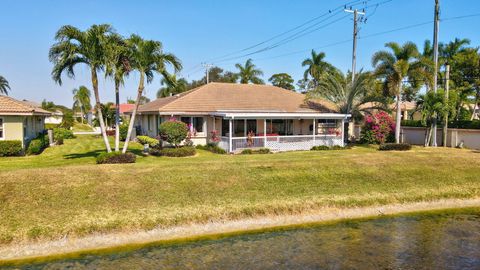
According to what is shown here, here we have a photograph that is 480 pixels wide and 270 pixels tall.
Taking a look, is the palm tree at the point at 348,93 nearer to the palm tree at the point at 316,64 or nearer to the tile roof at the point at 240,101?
the tile roof at the point at 240,101

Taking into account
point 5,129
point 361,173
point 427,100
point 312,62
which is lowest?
point 361,173

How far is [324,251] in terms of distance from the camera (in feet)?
35.9

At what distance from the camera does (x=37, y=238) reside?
449 inches

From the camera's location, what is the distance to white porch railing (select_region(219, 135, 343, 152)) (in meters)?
25.7

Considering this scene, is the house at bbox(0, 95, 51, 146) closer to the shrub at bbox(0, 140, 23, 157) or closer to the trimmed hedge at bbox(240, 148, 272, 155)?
the shrub at bbox(0, 140, 23, 157)

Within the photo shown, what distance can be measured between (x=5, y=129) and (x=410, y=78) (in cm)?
2906

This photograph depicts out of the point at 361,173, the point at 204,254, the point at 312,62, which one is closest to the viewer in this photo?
the point at 204,254

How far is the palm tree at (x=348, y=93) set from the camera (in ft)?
102

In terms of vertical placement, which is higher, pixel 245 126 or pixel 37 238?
pixel 245 126

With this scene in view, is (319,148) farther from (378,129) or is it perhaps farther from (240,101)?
(240,101)

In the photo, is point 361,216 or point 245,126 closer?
point 361,216

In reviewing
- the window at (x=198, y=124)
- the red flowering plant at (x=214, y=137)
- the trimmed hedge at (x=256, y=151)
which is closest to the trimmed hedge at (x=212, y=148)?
the red flowering plant at (x=214, y=137)

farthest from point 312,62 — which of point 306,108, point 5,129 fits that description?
point 5,129

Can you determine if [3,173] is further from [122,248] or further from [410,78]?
[410,78]
